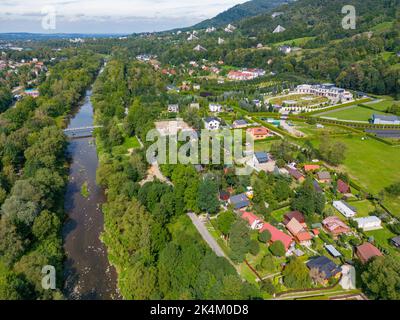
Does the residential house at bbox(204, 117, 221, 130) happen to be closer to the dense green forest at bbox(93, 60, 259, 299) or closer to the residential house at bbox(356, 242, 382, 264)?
the dense green forest at bbox(93, 60, 259, 299)

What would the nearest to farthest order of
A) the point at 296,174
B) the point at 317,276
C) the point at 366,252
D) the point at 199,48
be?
the point at 317,276 → the point at 366,252 → the point at 296,174 → the point at 199,48

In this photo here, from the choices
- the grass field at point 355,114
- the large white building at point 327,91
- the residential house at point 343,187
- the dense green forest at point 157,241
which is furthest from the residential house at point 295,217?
the large white building at point 327,91

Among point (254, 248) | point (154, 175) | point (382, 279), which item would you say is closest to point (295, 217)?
point (254, 248)

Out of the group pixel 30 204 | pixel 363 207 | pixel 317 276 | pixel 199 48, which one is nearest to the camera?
pixel 317 276

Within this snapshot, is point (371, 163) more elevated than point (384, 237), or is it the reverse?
point (371, 163)

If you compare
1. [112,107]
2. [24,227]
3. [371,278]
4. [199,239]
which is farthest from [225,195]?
[112,107]

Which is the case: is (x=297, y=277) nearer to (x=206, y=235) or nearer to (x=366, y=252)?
(x=366, y=252)
